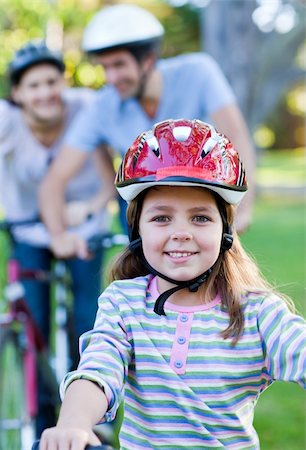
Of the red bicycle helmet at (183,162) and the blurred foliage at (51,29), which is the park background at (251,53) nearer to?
the blurred foliage at (51,29)

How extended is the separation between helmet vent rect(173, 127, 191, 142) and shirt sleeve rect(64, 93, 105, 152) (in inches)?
83.8

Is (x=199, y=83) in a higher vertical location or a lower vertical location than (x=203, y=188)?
higher

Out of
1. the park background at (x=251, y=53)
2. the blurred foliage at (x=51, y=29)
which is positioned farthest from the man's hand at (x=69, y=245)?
the blurred foliage at (x=51, y=29)

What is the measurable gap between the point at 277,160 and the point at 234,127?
111 feet

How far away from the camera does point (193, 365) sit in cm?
233

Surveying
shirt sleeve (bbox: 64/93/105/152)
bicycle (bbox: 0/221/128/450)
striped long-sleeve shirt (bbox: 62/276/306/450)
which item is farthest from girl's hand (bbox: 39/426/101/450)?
shirt sleeve (bbox: 64/93/105/152)

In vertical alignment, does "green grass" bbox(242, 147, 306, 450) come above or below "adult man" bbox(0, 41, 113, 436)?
Answer: below

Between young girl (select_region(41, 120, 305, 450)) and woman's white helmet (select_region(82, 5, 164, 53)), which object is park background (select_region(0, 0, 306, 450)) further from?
young girl (select_region(41, 120, 305, 450))

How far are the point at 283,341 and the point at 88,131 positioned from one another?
254cm

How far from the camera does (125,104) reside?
4516 mm

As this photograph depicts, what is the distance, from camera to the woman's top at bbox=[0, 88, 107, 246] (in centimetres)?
495

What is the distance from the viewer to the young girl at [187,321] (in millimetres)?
2307

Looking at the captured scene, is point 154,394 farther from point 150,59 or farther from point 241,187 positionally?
point 150,59

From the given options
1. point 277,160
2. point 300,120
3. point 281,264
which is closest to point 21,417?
point 281,264
